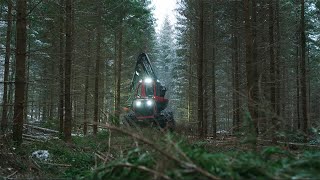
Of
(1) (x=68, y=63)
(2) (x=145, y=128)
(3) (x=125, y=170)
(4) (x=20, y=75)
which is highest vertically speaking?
(1) (x=68, y=63)

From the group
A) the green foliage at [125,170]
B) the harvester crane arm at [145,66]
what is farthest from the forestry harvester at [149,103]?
the green foliage at [125,170]

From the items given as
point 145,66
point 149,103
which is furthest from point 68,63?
point 145,66

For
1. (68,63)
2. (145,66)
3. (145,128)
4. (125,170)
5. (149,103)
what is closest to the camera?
(125,170)

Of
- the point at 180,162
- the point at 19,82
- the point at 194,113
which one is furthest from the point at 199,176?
the point at 194,113

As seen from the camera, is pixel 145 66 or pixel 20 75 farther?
pixel 145 66

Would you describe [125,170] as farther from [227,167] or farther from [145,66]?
[145,66]

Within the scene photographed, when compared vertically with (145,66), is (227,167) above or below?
below

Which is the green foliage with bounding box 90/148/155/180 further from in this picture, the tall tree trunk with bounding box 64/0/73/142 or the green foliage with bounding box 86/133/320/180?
the tall tree trunk with bounding box 64/0/73/142

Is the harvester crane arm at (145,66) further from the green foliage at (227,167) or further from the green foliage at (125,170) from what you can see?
the green foliage at (227,167)

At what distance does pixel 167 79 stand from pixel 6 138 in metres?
58.4

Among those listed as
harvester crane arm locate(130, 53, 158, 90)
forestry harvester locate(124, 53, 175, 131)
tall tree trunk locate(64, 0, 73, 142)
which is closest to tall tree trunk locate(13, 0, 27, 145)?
tall tree trunk locate(64, 0, 73, 142)

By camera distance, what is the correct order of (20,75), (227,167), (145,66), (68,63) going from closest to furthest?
(227,167)
(20,75)
(68,63)
(145,66)

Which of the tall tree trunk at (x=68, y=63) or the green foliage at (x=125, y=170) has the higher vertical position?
the tall tree trunk at (x=68, y=63)

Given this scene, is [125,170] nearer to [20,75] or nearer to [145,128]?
[145,128]
